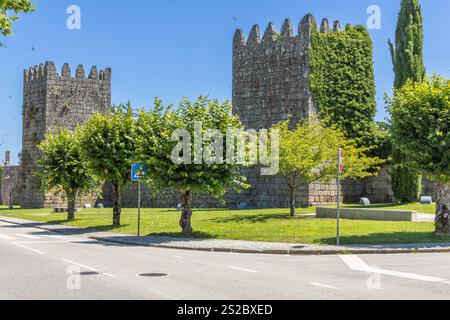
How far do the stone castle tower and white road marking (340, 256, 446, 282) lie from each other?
39583 millimetres

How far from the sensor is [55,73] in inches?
2018

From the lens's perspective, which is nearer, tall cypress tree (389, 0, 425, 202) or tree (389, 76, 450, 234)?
tree (389, 76, 450, 234)

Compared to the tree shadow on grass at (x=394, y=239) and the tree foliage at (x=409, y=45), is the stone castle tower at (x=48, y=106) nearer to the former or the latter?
the tree foliage at (x=409, y=45)

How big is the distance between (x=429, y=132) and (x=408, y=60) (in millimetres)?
15002

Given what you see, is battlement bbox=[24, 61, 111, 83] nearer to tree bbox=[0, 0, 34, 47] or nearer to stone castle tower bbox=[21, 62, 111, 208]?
stone castle tower bbox=[21, 62, 111, 208]

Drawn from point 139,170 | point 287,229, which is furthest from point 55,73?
point 287,229

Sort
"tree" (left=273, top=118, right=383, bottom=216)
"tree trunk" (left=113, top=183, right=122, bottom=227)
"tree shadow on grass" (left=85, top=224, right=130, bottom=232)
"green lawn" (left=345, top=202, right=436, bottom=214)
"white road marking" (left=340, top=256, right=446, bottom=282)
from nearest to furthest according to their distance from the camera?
"white road marking" (left=340, top=256, right=446, bottom=282), "tree shadow on grass" (left=85, top=224, right=130, bottom=232), "tree" (left=273, top=118, right=383, bottom=216), "tree trunk" (left=113, top=183, right=122, bottom=227), "green lawn" (left=345, top=202, right=436, bottom=214)

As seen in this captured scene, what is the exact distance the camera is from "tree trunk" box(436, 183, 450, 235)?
65.8 feet

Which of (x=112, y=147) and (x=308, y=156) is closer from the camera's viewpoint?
(x=112, y=147)

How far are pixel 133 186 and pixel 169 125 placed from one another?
100ft

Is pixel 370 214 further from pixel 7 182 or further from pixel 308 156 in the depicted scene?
pixel 7 182

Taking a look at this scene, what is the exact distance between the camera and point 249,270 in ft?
41.5

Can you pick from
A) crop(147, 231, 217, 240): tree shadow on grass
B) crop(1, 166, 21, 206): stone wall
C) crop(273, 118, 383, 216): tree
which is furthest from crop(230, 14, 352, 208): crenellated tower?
crop(1, 166, 21, 206): stone wall

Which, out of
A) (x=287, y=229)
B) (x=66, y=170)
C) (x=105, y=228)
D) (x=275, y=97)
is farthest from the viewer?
(x=275, y=97)
